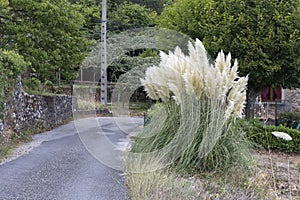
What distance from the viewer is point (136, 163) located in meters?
3.70

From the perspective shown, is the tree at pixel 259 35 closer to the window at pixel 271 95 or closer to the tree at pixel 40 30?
the tree at pixel 40 30

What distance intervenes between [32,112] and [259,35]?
17.0 feet

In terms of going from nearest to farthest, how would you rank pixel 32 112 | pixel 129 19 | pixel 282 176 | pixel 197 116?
1. pixel 197 116
2. pixel 282 176
3. pixel 32 112
4. pixel 129 19

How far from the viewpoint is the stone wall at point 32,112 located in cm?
655

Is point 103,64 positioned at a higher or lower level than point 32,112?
higher

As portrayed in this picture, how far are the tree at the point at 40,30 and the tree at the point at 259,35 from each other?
323 centimetres

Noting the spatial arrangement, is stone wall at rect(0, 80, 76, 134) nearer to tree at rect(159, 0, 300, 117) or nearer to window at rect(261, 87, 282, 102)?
tree at rect(159, 0, 300, 117)

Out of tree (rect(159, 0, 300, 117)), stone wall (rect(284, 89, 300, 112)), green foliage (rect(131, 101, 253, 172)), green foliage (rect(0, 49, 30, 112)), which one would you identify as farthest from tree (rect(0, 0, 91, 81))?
stone wall (rect(284, 89, 300, 112))

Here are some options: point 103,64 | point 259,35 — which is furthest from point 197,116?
point 103,64

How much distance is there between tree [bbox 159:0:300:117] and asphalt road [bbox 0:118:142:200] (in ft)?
9.88

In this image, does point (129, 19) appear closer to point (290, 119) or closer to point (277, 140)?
point (290, 119)

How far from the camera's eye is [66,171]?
4.16 m

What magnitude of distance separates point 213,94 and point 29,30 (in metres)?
5.36

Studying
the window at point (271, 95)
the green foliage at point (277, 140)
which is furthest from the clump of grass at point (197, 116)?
the window at point (271, 95)
